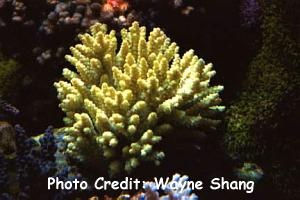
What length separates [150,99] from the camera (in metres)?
2.95

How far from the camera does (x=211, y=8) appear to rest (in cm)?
371

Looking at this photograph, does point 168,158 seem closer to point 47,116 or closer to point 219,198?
point 219,198

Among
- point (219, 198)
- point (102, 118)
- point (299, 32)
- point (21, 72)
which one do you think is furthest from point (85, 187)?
point (299, 32)

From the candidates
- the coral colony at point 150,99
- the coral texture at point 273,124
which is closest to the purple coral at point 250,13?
the coral colony at point 150,99

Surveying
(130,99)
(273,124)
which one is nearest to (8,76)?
(130,99)

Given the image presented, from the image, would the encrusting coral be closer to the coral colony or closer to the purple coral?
the coral colony

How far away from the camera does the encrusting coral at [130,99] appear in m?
2.86

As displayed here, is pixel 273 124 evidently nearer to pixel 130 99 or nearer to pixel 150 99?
pixel 150 99

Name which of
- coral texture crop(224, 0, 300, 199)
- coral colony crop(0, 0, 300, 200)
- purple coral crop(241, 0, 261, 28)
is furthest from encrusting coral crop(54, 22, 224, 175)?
purple coral crop(241, 0, 261, 28)

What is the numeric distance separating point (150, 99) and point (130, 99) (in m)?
0.14

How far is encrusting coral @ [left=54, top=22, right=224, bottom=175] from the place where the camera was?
2.86 metres

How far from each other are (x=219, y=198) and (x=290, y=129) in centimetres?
86

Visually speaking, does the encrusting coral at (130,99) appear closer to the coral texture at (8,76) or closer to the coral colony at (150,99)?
the coral colony at (150,99)

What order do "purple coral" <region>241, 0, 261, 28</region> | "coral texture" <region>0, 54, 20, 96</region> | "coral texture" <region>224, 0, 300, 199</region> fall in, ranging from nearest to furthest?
"coral texture" <region>224, 0, 300, 199</region>, "purple coral" <region>241, 0, 261, 28</region>, "coral texture" <region>0, 54, 20, 96</region>
